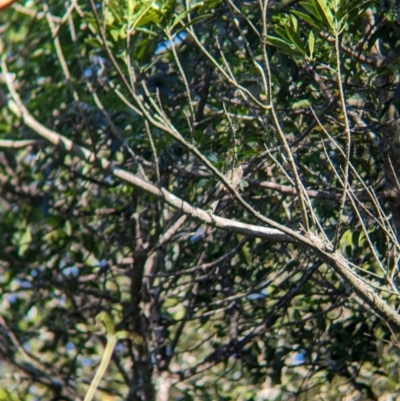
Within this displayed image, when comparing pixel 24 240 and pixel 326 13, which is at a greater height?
pixel 24 240

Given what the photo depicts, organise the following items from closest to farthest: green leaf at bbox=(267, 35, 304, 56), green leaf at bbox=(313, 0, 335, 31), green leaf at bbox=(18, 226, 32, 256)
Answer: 1. green leaf at bbox=(313, 0, 335, 31)
2. green leaf at bbox=(267, 35, 304, 56)
3. green leaf at bbox=(18, 226, 32, 256)

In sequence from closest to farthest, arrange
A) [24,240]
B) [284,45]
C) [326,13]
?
[326,13]
[284,45]
[24,240]

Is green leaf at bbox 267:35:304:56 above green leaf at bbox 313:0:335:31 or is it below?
above

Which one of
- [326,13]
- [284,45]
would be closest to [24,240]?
[284,45]

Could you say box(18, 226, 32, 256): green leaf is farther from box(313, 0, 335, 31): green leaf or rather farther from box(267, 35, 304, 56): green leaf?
box(313, 0, 335, 31): green leaf

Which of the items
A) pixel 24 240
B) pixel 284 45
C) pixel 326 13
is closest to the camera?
pixel 326 13

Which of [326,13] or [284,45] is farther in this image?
[284,45]

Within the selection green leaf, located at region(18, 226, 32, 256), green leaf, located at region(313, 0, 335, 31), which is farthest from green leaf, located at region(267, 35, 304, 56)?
green leaf, located at region(18, 226, 32, 256)

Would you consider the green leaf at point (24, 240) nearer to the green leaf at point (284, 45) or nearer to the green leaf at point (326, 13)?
the green leaf at point (284, 45)

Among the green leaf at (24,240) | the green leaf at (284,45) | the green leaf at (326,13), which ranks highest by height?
the green leaf at (24,240)

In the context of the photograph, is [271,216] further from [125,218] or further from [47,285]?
[47,285]

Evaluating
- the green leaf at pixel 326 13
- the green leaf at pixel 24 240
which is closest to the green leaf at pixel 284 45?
the green leaf at pixel 326 13

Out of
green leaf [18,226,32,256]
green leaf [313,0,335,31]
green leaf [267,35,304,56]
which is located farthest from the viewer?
green leaf [18,226,32,256]

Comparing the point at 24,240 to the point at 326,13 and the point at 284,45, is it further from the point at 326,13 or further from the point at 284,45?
the point at 326,13
